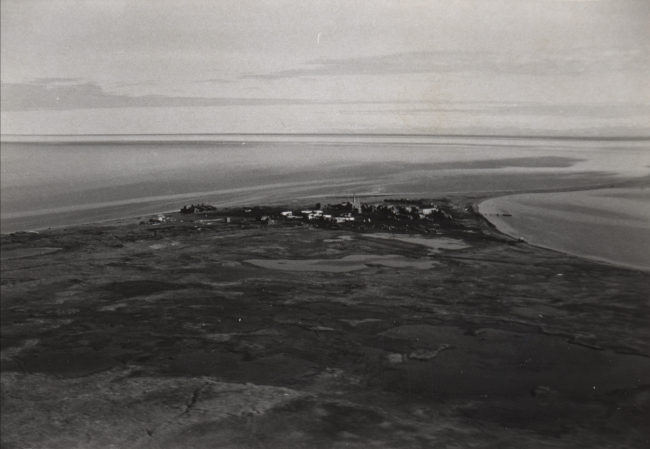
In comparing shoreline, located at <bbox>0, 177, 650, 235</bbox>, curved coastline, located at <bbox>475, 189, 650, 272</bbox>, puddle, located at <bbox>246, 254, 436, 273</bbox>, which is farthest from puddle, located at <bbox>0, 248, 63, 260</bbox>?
curved coastline, located at <bbox>475, 189, 650, 272</bbox>

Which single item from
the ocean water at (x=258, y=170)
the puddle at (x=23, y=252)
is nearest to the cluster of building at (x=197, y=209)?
the ocean water at (x=258, y=170)

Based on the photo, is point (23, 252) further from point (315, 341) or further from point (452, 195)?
point (452, 195)

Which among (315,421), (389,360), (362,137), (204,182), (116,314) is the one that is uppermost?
(362,137)

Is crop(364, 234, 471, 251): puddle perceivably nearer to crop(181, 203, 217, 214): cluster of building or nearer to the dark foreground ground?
the dark foreground ground

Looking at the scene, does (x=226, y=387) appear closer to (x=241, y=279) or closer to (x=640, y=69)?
(x=241, y=279)

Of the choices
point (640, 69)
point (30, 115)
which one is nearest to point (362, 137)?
point (640, 69)
